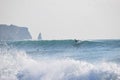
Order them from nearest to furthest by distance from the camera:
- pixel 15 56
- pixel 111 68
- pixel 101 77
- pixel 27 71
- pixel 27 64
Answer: pixel 101 77, pixel 111 68, pixel 27 71, pixel 27 64, pixel 15 56

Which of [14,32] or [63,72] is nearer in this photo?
[63,72]

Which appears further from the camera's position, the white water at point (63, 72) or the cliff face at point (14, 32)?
the cliff face at point (14, 32)

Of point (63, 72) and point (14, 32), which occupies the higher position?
point (14, 32)

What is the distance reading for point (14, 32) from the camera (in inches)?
4488

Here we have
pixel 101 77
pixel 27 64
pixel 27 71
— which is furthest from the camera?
pixel 27 64

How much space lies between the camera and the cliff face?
359 ft

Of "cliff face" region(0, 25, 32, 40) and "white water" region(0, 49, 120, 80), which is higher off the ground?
"cliff face" region(0, 25, 32, 40)

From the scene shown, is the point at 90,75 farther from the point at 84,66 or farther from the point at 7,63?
the point at 7,63

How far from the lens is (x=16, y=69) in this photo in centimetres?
1402

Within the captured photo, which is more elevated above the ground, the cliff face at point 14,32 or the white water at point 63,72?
the cliff face at point 14,32

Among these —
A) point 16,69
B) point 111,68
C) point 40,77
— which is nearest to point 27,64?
point 16,69

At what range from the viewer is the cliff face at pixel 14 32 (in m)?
109

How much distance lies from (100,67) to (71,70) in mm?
1175

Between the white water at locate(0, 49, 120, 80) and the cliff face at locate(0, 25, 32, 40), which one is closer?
the white water at locate(0, 49, 120, 80)
